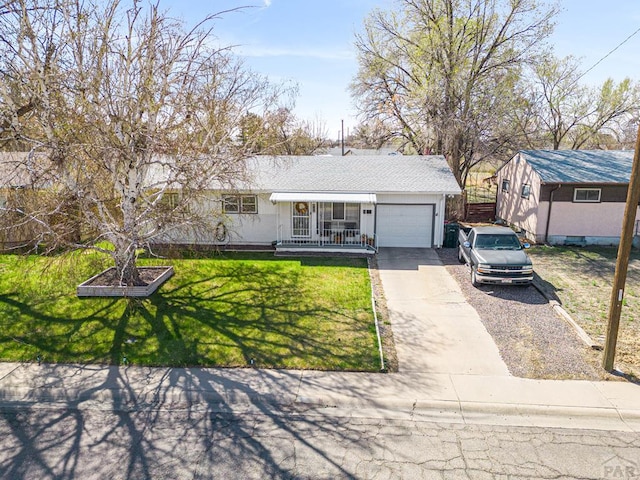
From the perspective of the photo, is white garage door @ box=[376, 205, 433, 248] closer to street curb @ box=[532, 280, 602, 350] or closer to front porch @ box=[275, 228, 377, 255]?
front porch @ box=[275, 228, 377, 255]

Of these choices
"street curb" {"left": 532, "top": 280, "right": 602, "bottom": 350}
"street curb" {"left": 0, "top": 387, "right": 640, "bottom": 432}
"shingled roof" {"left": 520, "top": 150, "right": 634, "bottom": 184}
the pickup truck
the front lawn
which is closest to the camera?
"street curb" {"left": 0, "top": 387, "right": 640, "bottom": 432}

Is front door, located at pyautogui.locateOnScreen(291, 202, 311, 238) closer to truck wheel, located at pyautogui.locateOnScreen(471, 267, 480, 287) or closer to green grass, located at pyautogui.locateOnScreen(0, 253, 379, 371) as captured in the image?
green grass, located at pyautogui.locateOnScreen(0, 253, 379, 371)

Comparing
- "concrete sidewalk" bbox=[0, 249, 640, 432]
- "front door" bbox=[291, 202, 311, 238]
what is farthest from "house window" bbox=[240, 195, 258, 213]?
"concrete sidewalk" bbox=[0, 249, 640, 432]

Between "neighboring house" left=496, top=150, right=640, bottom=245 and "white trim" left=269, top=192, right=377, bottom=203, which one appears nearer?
"white trim" left=269, top=192, right=377, bottom=203

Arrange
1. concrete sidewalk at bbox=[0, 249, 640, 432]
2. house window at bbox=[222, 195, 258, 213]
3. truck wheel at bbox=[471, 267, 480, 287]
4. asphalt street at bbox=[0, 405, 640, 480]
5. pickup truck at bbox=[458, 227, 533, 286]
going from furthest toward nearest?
house window at bbox=[222, 195, 258, 213] → truck wheel at bbox=[471, 267, 480, 287] → pickup truck at bbox=[458, 227, 533, 286] → concrete sidewalk at bbox=[0, 249, 640, 432] → asphalt street at bbox=[0, 405, 640, 480]

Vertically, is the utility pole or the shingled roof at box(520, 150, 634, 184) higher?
the shingled roof at box(520, 150, 634, 184)

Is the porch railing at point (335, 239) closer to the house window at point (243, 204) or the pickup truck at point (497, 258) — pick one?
the house window at point (243, 204)

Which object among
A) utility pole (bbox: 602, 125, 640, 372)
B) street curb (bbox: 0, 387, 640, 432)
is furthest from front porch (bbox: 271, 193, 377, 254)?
street curb (bbox: 0, 387, 640, 432)

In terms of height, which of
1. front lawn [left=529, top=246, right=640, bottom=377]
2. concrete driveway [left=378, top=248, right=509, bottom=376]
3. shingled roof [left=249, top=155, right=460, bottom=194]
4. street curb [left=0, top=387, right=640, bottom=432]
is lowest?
street curb [left=0, top=387, right=640, bottom=432]
